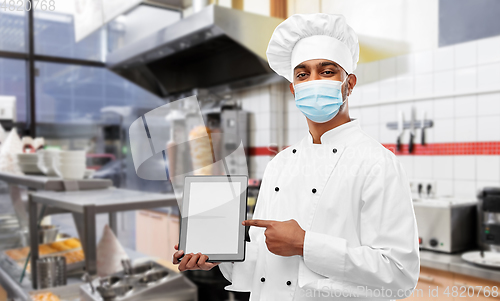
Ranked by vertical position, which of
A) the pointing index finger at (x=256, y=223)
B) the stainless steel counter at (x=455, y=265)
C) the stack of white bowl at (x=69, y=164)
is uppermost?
the stack of white bowl at (x=69, y=164)

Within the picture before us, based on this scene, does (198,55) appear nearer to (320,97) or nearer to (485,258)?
(485,258)

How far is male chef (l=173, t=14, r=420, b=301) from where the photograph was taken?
54cm

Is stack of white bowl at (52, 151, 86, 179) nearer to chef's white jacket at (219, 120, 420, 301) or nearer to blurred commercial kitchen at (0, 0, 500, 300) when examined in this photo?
blurred commercial kitchen at (0, 0, 500, 300)

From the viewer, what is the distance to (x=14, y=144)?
1.65m

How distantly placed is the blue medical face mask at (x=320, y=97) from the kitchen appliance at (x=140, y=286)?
40.3 inches

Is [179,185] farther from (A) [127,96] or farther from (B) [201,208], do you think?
(A) [127,96]

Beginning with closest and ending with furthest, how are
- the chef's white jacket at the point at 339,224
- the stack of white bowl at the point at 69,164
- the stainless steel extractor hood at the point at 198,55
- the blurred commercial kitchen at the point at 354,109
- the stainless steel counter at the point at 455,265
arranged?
the chef's white jacket at the point at 339,224, the blurred commercial kitchen at the point at 354,109, the stainless steel counter at the point at 455,265, the stack of white bowl at the point at 69,164, the stainless steel extractor hood at the point at 198,55

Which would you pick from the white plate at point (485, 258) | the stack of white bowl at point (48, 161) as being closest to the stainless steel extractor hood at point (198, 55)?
the stack of white bowl at point (48, 161)

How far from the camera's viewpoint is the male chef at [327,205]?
0.54m

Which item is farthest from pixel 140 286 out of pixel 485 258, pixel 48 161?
pixel 485 258

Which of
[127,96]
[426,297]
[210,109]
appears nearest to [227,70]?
[210,109]

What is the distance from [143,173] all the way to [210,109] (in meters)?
2.68

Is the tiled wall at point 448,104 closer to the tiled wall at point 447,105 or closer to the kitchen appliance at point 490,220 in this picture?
the tiled wall at point 447,105

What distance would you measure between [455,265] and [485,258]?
0.47 feet
